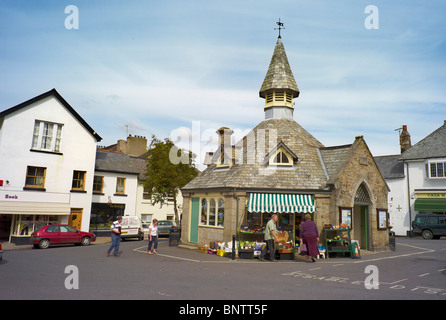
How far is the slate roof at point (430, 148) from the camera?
106 ft

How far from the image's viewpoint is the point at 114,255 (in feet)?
52.5

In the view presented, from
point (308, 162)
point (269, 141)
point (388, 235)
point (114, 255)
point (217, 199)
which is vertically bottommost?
point (114, 255)

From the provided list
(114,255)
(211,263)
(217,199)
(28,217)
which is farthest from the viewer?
(28,217)

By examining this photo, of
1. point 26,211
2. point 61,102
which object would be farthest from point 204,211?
point 61,102

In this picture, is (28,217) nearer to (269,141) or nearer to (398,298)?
(269,141)

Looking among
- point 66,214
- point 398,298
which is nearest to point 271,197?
point 398,298

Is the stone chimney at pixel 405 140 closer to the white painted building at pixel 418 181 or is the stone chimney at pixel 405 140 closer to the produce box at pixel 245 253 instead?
the white painted building at pixel 418 181

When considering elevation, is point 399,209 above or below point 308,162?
below

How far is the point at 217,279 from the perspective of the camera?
32.9 feet

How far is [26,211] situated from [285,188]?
1695 cm

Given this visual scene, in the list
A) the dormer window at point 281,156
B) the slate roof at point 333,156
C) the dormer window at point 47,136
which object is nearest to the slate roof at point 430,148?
the slate roof at point 333,156

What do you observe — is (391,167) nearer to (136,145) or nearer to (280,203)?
(280,203)
